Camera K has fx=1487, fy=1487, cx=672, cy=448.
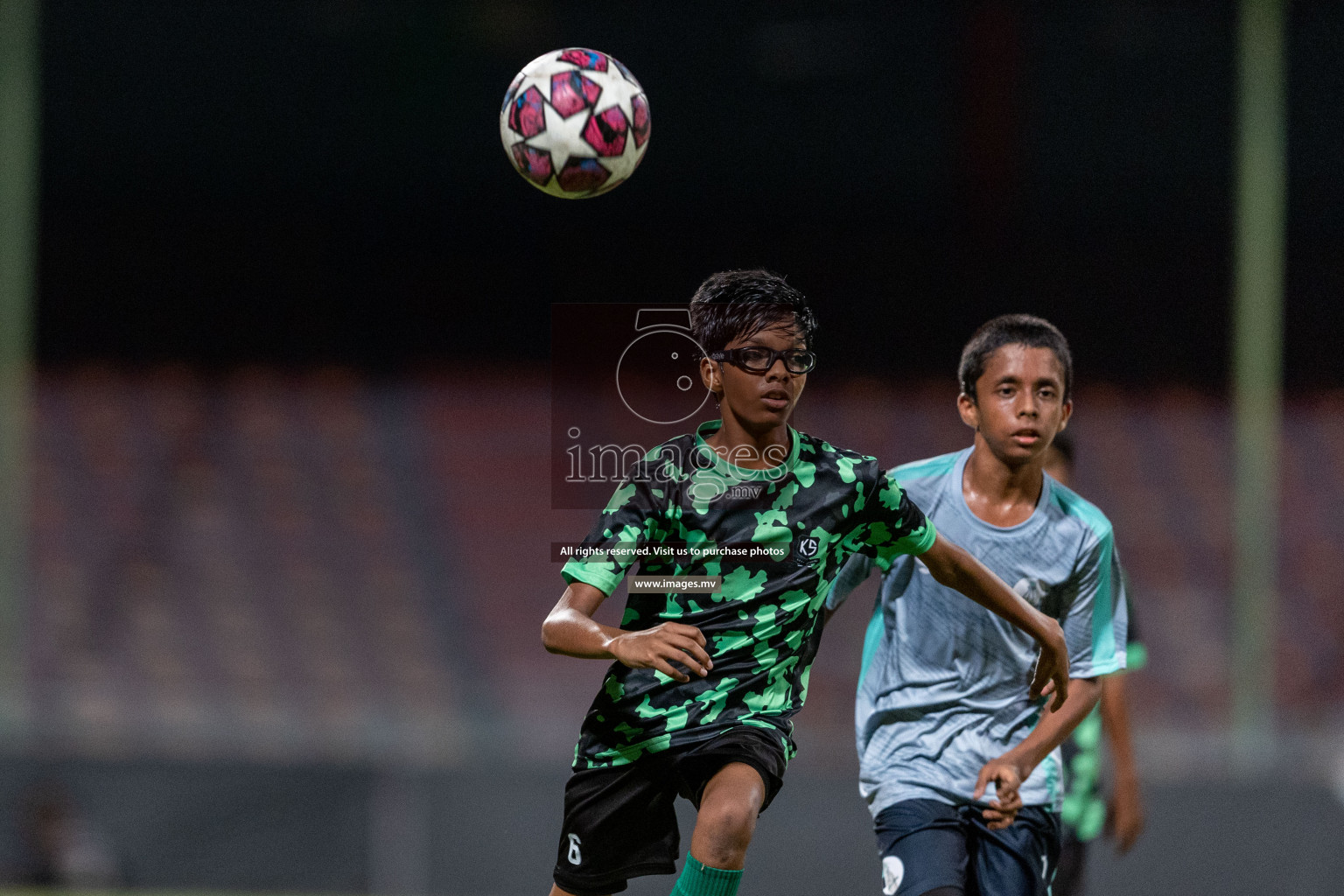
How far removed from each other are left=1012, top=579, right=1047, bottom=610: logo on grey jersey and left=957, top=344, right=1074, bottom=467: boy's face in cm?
27

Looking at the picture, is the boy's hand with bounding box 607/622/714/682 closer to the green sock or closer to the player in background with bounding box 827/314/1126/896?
the green sock

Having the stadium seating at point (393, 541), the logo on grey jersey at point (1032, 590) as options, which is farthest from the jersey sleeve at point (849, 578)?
the stadium seating at point (393, 541)

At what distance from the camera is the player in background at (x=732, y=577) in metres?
3.04

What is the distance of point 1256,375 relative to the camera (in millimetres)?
7918

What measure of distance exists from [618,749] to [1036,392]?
122 cm

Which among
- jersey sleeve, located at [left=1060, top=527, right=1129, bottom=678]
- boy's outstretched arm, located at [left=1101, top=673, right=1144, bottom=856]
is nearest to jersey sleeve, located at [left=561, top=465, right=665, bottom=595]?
jersey sleeve, located at [left=1060, top=527, right=1129, bottom=678]

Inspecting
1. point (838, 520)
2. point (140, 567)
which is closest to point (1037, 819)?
point (838, 520)

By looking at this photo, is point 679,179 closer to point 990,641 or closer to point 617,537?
point 990,641

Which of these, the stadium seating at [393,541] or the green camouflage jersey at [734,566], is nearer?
the green camouflage jersey at [734,566]

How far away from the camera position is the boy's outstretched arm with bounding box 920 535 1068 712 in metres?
3.11

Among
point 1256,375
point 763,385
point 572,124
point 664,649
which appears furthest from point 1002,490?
point 1256,375

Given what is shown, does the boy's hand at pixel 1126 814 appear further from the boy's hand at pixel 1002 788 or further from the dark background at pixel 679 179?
the dark background at pixel 679 179

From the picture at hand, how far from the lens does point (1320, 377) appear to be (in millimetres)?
10336

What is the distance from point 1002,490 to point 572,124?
1343 mm
